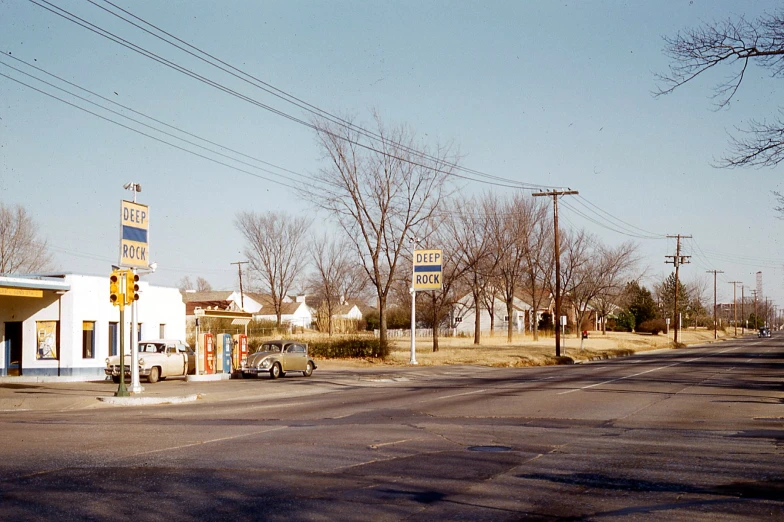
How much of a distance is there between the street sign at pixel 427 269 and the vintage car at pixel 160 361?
13.3 m

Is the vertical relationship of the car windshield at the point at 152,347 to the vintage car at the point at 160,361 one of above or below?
above

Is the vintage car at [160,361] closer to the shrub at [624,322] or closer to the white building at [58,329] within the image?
the white building at [58,329]

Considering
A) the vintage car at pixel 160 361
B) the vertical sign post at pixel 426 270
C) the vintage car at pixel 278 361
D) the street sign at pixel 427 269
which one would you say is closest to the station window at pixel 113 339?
the vintage car at pixel 160 361

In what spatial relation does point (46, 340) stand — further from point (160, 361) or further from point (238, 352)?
point (238, 352)

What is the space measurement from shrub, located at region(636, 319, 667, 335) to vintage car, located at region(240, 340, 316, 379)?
92981 millimetres

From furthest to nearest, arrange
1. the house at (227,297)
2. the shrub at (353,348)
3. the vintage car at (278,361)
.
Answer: the house at (227,297) < the shrub at (353,348) < the vintage car at (278,361)

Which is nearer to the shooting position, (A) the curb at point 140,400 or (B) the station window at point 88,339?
(A) the curb at point 140,400

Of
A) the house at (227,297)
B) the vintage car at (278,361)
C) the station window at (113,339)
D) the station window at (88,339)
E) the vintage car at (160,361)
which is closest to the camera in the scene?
the vintage car at (160,361)

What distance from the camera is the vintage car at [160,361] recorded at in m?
30.4

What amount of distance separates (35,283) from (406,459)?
23.9m

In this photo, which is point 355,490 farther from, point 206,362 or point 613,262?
point 613,262

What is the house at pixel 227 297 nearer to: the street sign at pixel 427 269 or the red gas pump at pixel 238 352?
the street sign at pixel 427 269

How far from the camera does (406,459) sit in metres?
11.7

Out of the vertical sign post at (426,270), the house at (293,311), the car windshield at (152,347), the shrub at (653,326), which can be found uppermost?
the vertical sign post at (426,270)
